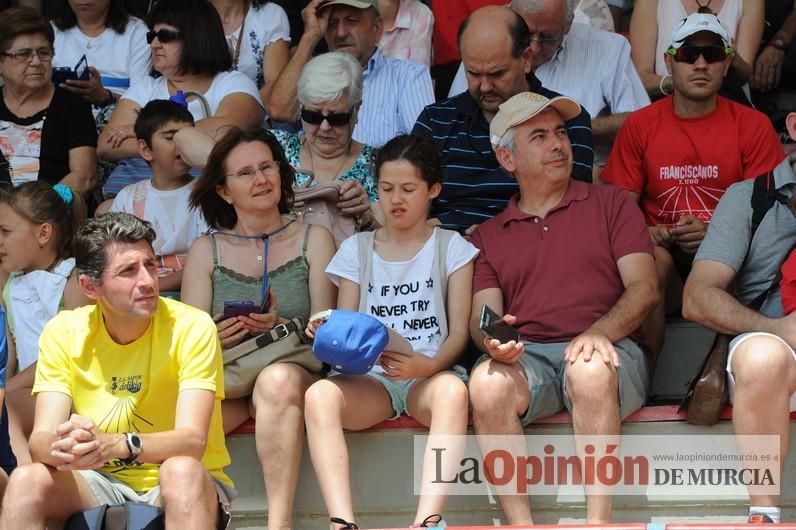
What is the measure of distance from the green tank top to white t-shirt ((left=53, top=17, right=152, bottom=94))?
1934 millimetres

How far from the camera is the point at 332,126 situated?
562cm

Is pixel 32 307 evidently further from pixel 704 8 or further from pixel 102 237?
pixel 704 8

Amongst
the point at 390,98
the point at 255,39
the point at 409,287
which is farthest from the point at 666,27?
the point at 409,287

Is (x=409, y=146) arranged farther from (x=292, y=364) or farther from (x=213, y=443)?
(x=213, y=443)

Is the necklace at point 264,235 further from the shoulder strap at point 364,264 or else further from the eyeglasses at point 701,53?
the eyeglasses at point 701,53

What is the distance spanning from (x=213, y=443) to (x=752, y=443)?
155 centimetres

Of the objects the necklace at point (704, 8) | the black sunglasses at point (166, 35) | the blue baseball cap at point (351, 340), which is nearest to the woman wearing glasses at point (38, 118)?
the black sunglasses at point (166, 35)

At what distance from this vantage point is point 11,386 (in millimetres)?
5027

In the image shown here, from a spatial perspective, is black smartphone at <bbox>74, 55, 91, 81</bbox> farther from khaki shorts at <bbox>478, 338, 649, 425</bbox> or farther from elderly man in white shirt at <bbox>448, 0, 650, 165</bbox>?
khaki shorts at <bbox>478, 338, 649, 425</bbox>

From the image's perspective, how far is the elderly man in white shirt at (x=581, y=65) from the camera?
6.15 m

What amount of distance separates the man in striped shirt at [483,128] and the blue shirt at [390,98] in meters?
0.56

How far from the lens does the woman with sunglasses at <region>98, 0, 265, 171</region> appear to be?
20.3ft

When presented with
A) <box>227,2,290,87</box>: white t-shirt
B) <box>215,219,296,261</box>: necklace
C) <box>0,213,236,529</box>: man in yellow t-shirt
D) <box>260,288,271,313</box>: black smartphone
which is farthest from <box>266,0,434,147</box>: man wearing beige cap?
<box>0,213,236,529</box>: man in yellow t-shirt

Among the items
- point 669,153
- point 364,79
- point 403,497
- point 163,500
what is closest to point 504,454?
point 403,497
